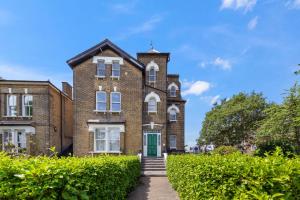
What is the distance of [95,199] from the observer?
14.2 feet

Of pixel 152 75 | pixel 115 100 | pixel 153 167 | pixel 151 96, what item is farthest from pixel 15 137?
pixel 152 75

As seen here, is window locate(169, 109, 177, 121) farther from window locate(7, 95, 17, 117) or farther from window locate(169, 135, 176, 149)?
window locate(7, 95, 17, 117)

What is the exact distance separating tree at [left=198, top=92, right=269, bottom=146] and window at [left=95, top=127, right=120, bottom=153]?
15741mm

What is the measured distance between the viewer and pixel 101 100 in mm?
22906

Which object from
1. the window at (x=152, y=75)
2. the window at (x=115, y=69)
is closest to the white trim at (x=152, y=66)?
the window at (x=152, y=75)

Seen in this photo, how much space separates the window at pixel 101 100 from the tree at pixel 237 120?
16921 mm

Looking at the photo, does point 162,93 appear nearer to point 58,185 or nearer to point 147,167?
point 147,167

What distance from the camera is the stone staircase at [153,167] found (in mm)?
18047

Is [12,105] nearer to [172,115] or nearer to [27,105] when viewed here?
[27,105]

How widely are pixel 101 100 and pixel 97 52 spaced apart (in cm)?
443

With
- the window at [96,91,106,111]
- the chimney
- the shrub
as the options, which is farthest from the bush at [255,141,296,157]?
the chimney

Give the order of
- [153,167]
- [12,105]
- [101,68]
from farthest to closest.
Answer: [101,68]
[12,105]
[153,167]

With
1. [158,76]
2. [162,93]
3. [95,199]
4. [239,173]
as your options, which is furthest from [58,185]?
[158,76]

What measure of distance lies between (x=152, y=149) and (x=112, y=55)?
9.45m
